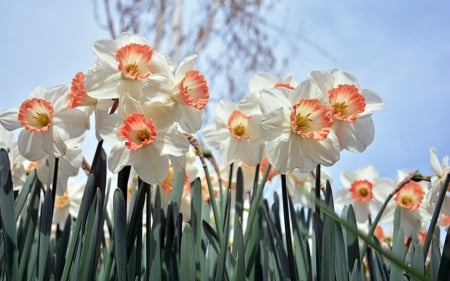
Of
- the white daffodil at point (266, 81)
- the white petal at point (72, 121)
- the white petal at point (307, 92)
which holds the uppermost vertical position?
the white daffodil at point (266, 81)

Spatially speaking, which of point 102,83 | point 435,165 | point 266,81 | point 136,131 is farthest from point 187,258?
point 435,165

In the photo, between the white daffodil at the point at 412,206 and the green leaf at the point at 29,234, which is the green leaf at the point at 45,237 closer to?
the green leaf at the point at 29,234

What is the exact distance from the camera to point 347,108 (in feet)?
2.84

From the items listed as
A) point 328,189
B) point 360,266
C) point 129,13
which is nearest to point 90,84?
point 328,189

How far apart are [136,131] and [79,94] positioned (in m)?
0.14

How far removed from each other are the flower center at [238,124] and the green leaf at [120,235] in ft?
1.27

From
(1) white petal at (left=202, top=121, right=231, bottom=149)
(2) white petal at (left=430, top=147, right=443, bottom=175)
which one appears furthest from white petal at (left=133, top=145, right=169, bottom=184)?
(2) white petal at (left=430, top=147, right=443, bottom=175)

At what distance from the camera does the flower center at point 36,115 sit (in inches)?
35.6

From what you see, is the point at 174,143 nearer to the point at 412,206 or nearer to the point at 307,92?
the point at 307,92

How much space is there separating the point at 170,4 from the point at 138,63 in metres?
4.82

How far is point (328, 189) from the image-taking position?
0.84 meters

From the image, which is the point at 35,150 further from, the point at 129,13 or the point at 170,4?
the point at 170,4

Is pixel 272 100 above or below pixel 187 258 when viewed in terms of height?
above

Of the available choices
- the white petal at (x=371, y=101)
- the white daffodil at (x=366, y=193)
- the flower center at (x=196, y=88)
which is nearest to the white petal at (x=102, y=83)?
the flower center at (x=196, y=88)
